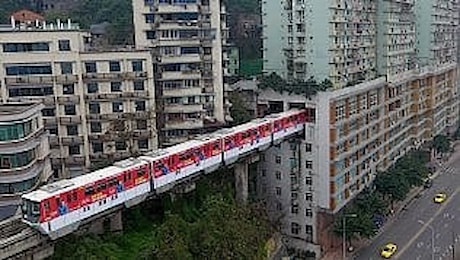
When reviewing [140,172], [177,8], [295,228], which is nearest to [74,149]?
[140,172]

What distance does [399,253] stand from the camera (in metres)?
41.4

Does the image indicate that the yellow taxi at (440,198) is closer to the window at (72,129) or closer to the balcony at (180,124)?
the balcony at (180,124)

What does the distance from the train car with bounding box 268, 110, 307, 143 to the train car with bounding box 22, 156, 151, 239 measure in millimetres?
12507

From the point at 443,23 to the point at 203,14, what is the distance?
36729mm

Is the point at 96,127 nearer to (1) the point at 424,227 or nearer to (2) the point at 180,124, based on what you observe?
(2) the point at 180,124

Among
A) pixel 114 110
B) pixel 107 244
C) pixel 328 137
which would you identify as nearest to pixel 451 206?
pixel 328 137

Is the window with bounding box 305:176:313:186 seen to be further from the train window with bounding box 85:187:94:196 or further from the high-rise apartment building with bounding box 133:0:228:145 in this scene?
the train window with bounding box 85:187:94:196

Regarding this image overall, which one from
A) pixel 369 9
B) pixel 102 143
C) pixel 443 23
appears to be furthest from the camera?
pixel 443 23

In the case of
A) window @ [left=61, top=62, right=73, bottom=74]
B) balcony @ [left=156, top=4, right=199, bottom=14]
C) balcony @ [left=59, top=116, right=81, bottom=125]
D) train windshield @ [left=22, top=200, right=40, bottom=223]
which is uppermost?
balcony @ [left=156, top=4, right=199, bottom=14]

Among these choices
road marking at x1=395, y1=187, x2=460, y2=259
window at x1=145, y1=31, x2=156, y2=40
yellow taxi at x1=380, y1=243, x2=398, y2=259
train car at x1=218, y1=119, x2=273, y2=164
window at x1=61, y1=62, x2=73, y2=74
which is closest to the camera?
train car at x1=218, y1=119, x2=273, y2=164

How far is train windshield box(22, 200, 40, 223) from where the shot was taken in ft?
76.4

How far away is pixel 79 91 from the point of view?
3881 centimetres

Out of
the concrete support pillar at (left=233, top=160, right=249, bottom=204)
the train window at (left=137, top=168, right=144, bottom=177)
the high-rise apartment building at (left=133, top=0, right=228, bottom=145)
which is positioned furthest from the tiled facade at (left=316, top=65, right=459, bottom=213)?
the train window at (left=137, top=168, right=144, bottom=177)

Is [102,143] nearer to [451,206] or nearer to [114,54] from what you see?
[114,54]
